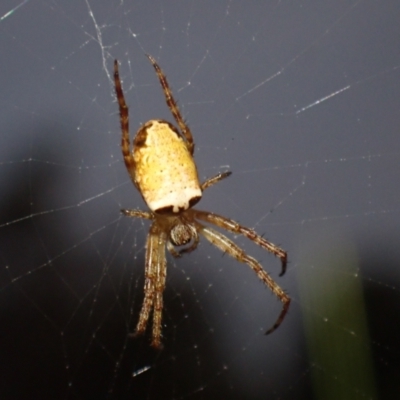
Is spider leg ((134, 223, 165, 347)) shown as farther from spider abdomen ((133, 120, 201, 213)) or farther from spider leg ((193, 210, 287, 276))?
spider abdomen ((133, 120, 201, 213))

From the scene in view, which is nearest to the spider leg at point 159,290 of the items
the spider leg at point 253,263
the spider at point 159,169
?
the spider at point 159,169

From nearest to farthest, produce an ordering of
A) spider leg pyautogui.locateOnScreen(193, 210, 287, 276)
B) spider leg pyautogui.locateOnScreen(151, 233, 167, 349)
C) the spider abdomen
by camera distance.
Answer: the spider abdomen → spider leg pyautogui.locateOnScreen(151, 233, 167, 349) → spider leg pyautogui.locateOnScreen(193, 210, 287, 276)

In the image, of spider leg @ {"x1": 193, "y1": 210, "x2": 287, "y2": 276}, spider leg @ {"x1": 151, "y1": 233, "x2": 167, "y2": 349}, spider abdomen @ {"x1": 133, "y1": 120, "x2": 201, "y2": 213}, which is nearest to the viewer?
spider abdomen @ {"x1": 133, "y1": 120, "x2": 201, "y2": 213}

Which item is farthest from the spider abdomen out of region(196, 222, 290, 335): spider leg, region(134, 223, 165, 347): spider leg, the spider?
region(196, 222, 290, 335): spider leg

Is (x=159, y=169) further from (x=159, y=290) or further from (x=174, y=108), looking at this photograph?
(x=159, y=290)

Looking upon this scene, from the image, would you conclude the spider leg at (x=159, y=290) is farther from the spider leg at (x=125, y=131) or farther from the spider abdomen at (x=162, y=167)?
the spider leg at (x=125, y=131)

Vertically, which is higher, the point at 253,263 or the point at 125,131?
the point at 125,131

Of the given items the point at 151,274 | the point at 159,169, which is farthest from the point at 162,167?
the point at 151,274

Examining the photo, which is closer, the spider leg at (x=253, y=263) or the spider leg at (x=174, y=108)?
the spider leg at (x=174, y=108)
